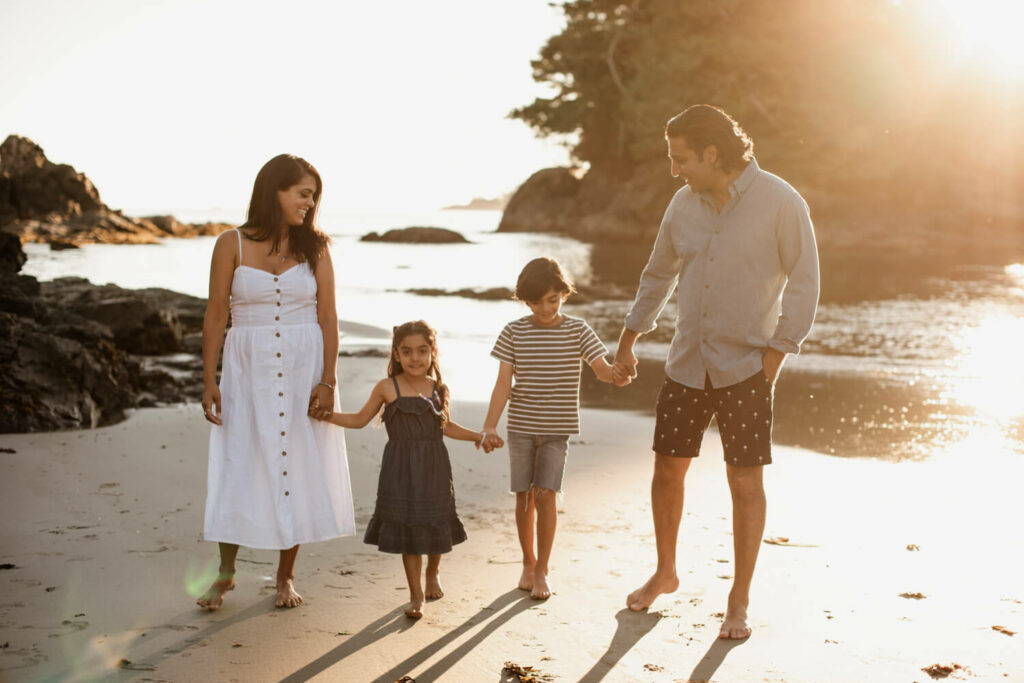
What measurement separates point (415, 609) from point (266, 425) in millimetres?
894

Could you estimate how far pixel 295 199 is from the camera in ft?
12.1

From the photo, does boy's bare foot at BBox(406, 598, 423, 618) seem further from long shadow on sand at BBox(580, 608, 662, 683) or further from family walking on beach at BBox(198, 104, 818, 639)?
long shadow on sand at BBox(580, 608, 662, 683)

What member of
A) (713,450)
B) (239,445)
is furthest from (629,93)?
(239,445)

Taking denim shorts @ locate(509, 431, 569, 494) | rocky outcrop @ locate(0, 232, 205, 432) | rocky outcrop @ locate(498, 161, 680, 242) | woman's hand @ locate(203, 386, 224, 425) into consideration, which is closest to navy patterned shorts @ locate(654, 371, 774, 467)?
denim shorts @ locate(509, 431, 569, 494)

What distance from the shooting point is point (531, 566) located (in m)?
3.99

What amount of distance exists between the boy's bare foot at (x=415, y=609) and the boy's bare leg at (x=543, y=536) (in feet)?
1.59

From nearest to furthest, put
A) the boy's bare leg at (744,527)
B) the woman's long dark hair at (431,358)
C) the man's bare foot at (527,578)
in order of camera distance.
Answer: the boy's bare leg at (744,527)
the woman's long dark hair at (431,358)
the man's bare foot at (527,578)

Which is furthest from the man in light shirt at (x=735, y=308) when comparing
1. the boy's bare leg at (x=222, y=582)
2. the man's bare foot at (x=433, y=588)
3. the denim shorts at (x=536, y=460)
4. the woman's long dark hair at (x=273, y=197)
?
the boy's bare leg at (x=222, y=582)

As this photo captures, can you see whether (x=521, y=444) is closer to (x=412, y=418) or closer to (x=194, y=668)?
(x=412, y=418)

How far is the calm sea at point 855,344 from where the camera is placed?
24.8 ft

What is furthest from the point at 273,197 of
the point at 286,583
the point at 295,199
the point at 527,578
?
the point at 527,578

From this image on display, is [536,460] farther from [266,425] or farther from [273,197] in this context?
[273,197]

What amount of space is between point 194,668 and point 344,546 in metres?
1.40

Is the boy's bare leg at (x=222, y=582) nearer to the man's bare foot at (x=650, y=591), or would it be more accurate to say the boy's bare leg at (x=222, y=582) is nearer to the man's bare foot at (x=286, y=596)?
the man's bare foot at (x=286, y=596)
